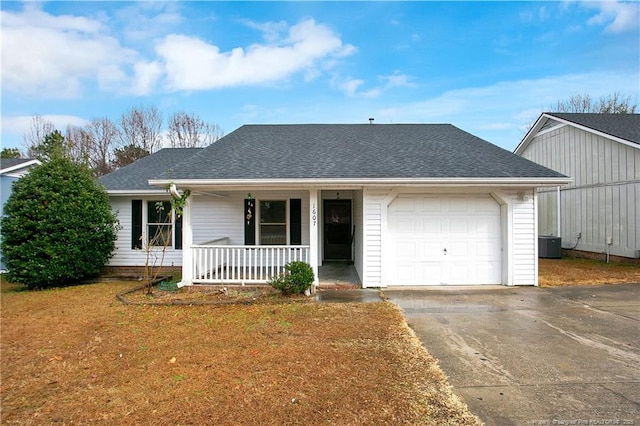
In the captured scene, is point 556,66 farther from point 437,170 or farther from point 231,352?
point 231,352

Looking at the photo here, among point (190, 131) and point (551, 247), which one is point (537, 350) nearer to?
point (551, 247)

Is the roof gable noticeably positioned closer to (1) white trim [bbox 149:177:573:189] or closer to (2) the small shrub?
(1) white trim [bbox 149:177:573:189]

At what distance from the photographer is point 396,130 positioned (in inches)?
479

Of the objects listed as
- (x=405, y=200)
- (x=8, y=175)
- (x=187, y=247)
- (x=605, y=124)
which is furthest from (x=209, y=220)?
(x=605, y=124)

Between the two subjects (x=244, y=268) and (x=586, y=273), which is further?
(x=586, y=273)

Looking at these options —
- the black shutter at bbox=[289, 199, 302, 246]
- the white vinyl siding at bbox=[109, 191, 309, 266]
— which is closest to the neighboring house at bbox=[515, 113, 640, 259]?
the black shutter at bbox=[289, 199, 302, 246]

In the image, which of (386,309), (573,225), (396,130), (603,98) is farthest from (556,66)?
(386,309)

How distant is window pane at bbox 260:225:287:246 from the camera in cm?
1077

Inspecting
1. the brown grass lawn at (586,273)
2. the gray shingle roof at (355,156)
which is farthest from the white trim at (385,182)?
the brown grass lawn at (586,273)

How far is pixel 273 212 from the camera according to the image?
1079 cm

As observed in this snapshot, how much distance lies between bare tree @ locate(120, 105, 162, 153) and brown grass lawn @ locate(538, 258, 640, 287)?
28.2 m

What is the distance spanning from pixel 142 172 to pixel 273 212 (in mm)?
5093

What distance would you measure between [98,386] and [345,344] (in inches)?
116

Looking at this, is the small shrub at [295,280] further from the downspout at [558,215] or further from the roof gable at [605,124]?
the downspout at [558,215]
